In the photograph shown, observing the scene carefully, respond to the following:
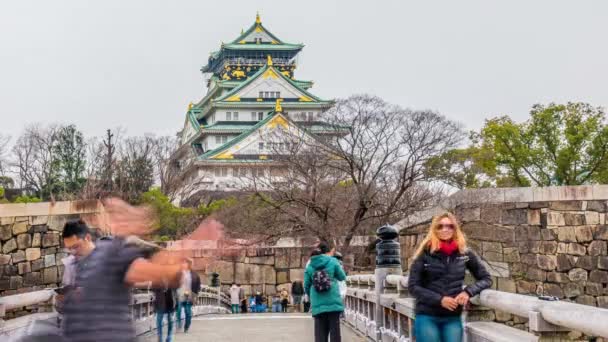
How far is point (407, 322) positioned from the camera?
1020 cm

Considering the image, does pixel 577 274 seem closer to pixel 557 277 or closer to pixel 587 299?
pixel 557 277

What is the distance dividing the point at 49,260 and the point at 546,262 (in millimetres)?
17047

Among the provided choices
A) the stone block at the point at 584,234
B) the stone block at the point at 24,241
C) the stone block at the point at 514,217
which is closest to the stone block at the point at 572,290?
the stone block at the point at 584,234

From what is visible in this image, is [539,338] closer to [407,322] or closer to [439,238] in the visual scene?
[439,238]

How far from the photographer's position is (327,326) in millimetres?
10211

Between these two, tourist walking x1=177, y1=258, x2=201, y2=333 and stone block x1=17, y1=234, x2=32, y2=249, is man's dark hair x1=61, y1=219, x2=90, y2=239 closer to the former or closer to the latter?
tourist walking x1=177, y1=258, x2=201, y2=333

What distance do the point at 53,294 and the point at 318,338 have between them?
2.99 m

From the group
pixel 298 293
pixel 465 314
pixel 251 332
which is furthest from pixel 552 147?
pixel 465 314

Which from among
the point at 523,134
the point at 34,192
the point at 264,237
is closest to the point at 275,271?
the point at 264,237

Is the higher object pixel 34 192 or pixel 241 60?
pixel 241 60

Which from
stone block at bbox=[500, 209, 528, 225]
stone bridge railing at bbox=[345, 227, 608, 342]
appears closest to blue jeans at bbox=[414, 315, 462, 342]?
stone bridge railing at bbox=[345, 227, 608, 342]

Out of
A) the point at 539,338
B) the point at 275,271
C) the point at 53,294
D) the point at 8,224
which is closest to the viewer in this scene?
the point at 539,338

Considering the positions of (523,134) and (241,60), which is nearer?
(523,134)

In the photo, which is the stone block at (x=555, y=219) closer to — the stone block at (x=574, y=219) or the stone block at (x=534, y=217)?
the stone block at (x=574, y=219)
